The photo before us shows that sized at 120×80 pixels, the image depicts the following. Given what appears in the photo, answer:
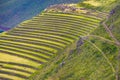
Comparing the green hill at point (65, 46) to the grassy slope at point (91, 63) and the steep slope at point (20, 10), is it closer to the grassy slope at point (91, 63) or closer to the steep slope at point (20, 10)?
the grassy slope at point (91, 63)

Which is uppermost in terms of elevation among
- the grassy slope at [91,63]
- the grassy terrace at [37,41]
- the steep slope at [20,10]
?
the steep slope at [20,10]

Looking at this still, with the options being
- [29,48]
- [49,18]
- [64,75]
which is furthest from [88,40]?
[49,18]

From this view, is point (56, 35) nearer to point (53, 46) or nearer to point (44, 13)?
point (53, 46)

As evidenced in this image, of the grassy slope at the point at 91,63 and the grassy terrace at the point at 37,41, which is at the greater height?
the grassy terrace at the point at 37,41

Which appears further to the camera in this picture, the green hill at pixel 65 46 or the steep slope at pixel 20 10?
the steep slope at pixel 20 10

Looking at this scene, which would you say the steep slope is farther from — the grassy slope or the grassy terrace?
the grassy slope

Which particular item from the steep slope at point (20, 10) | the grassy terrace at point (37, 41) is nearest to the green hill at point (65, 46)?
the grassy terrace at point (37, 41)

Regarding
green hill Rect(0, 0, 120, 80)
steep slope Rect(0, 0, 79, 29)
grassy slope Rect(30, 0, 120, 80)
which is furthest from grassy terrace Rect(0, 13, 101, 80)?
steep slope Rect(0, 0, 79, 29)

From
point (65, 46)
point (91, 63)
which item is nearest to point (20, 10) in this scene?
point (65, 46)
